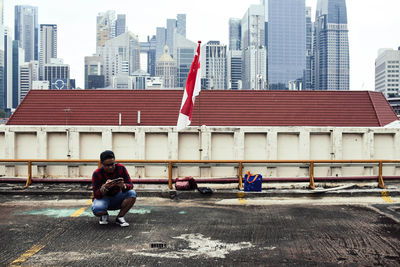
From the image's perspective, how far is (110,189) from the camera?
24.4 feet

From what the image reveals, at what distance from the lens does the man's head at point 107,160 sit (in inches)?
282

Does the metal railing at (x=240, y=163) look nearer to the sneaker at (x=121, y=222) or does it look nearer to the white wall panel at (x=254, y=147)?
the white wall panel at (x=254, y=147)

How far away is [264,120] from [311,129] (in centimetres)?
415

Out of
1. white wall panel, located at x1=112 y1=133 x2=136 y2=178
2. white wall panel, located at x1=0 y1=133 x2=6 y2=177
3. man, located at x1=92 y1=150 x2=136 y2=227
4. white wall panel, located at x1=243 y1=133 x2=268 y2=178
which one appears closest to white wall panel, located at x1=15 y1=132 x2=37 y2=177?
white wall panel, located at x1=0 y1=133 x2=6 y2=177

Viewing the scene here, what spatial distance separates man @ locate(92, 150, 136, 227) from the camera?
7199mm

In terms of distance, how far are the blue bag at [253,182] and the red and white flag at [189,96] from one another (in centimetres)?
205

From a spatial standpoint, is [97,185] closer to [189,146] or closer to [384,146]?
[189,146]

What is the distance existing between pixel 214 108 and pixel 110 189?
889 cm

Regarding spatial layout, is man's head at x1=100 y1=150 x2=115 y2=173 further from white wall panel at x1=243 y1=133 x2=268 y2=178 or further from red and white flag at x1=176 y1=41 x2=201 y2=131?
white wall panel at x1=243 y1=133 x2=268 y2=178

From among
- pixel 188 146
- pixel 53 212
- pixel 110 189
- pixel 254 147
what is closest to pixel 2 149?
pixel 53 212

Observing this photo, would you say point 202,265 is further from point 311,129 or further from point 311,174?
point 311,129

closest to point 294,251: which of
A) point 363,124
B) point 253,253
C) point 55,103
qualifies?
point 253,253

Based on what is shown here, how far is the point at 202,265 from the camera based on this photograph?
5648 mm

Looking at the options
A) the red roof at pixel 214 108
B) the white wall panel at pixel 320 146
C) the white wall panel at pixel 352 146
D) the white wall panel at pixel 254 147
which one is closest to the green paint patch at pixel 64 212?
the white wall panel at pixel 254 147
